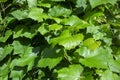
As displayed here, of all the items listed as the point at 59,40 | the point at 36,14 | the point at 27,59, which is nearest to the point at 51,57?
the point at 59,40

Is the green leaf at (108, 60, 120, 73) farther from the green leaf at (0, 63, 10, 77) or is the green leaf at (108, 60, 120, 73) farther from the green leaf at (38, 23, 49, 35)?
the green leaf at (0, 63, 10, 77)

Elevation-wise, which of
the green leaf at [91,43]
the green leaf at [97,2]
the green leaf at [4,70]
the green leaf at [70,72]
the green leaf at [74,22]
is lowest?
the green leaf at [4,70]

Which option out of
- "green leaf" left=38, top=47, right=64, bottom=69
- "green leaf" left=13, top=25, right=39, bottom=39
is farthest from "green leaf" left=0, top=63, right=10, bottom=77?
"green leaf" left=38, top=47, right=64, bottom=69

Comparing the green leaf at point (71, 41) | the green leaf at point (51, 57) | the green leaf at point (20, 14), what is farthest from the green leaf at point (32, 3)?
the green leaf at point (71, 41)

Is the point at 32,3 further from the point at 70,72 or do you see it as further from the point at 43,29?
the point at 70,72

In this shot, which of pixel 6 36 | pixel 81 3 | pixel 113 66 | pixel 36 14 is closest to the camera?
pixel 113 66

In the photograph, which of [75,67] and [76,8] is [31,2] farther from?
[75,67]

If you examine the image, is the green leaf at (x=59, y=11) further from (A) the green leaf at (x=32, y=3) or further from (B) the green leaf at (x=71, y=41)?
(B) the green leaf at (x=71, y=41)
